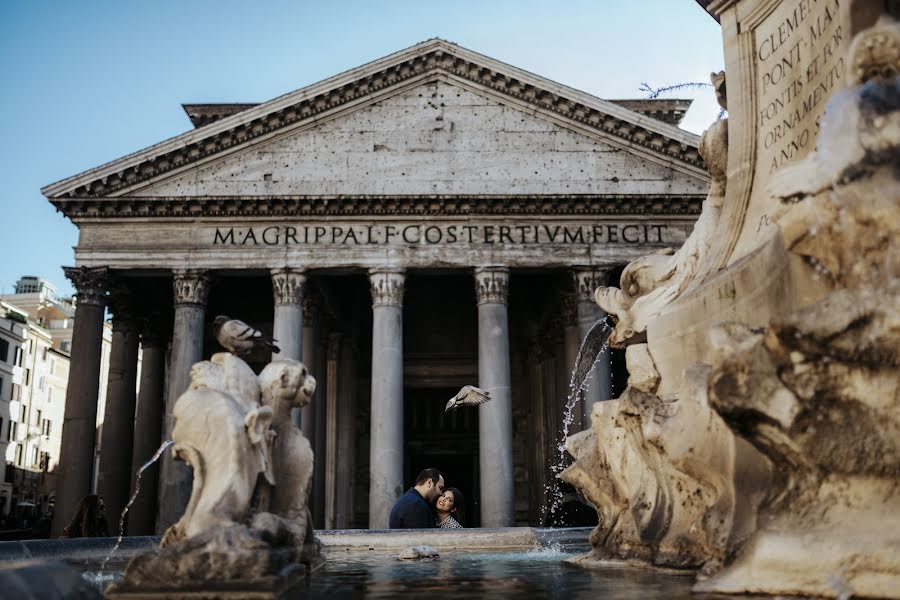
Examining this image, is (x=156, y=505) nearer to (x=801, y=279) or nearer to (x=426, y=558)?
(x=426, y=558)

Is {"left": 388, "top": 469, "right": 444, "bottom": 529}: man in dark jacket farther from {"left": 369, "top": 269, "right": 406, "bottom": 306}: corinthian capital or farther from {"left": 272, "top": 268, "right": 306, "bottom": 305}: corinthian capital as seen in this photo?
{"left": 272, "top": 268, "right": 306, "bottom": 305}: corinthian capital

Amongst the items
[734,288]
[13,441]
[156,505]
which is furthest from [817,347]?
[13,441]

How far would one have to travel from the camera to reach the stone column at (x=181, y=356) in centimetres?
1762

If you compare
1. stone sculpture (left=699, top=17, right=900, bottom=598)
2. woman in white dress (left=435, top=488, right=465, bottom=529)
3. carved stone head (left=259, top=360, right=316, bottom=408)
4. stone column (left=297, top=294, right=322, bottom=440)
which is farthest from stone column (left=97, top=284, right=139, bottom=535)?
stone sculpture (left=699, top=17, right=900, bottom=598)

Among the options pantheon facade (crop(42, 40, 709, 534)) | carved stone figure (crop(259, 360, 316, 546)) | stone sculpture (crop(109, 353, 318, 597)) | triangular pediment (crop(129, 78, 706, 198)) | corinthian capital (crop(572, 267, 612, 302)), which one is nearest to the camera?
stone sculpture (crop(109, 353, 318, 597))

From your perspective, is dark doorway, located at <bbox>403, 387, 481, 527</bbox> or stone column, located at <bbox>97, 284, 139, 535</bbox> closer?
stone column, located at <bbox>97, 284, 139, 535</bbox>

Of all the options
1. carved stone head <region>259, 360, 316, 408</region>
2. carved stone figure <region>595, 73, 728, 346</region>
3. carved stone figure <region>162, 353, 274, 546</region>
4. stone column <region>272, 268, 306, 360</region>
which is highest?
stone column <region>272, 268, 306, 360</region>

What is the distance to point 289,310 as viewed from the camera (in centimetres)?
1842

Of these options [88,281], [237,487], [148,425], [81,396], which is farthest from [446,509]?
[148,425]

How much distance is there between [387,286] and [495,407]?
3.45 m

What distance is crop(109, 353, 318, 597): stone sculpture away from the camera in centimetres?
291

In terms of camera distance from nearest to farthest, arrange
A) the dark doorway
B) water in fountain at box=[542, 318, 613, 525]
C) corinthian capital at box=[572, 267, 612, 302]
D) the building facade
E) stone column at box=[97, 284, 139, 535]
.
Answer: water in fountain at box=[542, 318, 613, 525] → corinthian capital at box=[572, 267, 612, 302] → stone column at box=[97, 284, 139, 535] → the dark doorway → the building facade

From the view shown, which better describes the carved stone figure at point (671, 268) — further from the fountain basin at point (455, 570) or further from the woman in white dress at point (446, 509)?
the woman in white dress at point (446, 509)

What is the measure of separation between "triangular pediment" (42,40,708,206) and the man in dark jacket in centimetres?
1280
